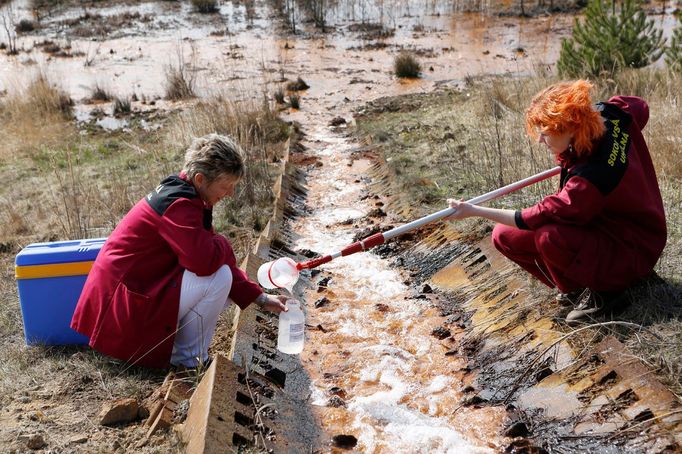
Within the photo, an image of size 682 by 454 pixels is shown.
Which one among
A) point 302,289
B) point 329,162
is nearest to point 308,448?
point 302,289

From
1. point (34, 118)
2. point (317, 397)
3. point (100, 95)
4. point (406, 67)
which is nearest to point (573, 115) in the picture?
point (317, 397)

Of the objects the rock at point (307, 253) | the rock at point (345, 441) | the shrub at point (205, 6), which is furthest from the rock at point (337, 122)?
Answer: the shrub at point (205, 6)

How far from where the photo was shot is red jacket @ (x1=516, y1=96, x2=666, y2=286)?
147 inches

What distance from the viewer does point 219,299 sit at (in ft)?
13.3

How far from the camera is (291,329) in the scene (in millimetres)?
4434

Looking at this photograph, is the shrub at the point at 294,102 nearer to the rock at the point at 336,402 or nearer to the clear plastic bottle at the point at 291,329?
the clear plastic bottle at the point at 291,329

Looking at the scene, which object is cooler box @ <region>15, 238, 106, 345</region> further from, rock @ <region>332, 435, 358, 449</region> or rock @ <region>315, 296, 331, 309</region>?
rock @ <region>315, 296, 331, 309</region>

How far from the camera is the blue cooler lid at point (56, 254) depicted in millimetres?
4355

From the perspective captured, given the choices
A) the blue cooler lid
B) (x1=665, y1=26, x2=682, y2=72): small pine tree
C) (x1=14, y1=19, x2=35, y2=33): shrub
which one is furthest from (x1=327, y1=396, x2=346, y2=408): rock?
(x1=14, y1=19, x2=35, y2=33): shrub

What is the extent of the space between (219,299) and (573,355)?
6.61ft

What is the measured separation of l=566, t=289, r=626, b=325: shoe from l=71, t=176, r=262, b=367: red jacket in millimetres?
2037

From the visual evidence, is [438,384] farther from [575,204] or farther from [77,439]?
[77,439]

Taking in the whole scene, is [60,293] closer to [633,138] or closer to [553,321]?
[553,321]

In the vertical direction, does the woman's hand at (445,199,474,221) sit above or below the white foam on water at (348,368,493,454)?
above
